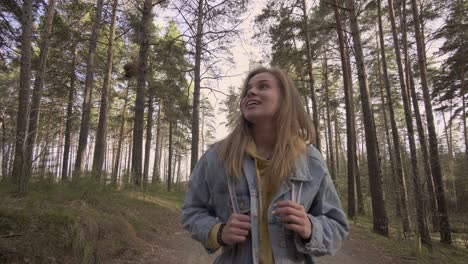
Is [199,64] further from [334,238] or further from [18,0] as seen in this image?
[334,238]

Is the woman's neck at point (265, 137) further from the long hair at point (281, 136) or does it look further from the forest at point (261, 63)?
the forest at point (261, 63)

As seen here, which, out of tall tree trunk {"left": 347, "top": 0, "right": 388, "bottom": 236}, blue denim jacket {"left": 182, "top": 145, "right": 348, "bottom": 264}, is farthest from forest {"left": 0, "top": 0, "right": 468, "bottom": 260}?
blue denim jacket {"left": 182, "top": 145, "right": 348, "bottom": 264}

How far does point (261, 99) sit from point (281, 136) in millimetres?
269

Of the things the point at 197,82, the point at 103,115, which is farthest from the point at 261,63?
the point at 103,115

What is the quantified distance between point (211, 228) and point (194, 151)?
10.7 m

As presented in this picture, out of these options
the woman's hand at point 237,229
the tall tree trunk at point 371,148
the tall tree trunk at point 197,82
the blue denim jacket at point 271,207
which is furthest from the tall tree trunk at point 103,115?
the woman's hand at point 237,229

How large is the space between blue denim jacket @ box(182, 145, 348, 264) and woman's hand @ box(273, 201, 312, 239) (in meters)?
0.07

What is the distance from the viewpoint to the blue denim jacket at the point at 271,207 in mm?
1303

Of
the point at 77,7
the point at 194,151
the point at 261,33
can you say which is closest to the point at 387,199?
the point at 194,151

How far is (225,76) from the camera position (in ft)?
39.8

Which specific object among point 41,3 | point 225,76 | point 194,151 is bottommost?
point 194,151

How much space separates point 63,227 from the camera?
3508mm

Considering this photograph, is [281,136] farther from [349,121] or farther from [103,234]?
Result: [349,121]

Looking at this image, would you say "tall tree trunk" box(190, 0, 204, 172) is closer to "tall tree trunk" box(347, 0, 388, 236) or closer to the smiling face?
"tall tree trunk" box(347, 0, 388, 236)
